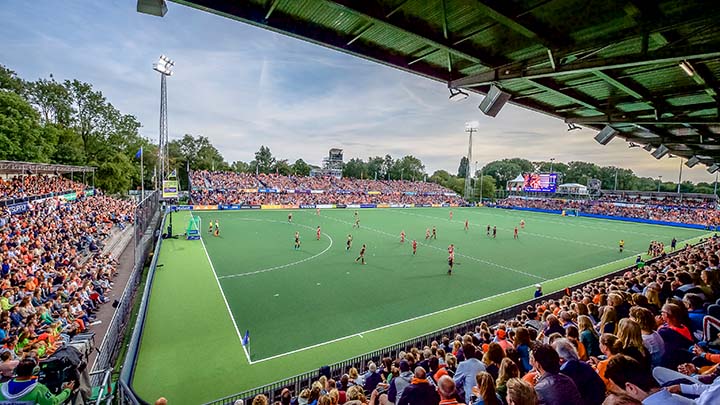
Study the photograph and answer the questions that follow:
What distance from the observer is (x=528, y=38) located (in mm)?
5328

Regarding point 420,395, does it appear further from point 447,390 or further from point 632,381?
point 632,381

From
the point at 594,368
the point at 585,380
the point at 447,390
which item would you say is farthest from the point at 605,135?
the point at 447,390

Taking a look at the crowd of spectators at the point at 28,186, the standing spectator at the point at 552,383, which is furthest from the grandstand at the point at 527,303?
the crowd of spectators at the point at 28,186

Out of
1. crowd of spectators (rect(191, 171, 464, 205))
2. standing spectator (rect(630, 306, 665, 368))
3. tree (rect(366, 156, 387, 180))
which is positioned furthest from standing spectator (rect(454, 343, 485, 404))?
tree (rect(366, 156, 387, 180))

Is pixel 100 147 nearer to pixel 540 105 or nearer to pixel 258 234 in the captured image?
pixel 258 234

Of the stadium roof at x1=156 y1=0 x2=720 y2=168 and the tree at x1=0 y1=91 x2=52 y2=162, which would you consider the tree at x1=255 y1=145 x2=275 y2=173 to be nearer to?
the tree at x1=0 y1=91 x2=52 y2=162

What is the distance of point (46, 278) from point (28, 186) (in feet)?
66.6

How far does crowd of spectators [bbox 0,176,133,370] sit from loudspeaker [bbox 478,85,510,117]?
31.5 feet

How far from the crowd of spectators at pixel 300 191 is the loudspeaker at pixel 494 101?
2021 inches

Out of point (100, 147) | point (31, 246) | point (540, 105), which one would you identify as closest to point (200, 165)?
point (100, 147)

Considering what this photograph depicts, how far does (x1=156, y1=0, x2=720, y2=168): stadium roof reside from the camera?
433 centimetres

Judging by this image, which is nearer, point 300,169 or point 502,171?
point 300,169

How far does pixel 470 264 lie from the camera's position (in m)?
21.6

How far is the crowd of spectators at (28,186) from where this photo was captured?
869 inches
